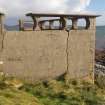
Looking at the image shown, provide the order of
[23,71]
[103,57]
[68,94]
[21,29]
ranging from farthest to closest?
[103,57], [21,29], [23,71], [68,94]

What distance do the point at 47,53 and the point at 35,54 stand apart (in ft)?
1.63

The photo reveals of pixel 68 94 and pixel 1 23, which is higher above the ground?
pixel 1 23

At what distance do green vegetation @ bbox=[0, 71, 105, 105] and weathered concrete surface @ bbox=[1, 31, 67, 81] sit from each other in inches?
17.6

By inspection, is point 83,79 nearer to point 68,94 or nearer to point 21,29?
point 68,94

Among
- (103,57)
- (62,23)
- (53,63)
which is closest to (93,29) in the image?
(62,23)

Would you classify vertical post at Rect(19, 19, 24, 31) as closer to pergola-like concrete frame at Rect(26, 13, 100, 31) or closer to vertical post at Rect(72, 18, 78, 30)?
pergola-like concrete frame at Rect(26, 13, 100, 31)

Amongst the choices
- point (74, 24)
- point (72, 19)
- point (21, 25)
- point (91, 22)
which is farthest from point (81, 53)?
Result: point (21, 25)

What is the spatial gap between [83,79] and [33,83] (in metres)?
2.21

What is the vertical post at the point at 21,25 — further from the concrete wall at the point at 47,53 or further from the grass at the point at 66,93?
the grass at the point at 66,93

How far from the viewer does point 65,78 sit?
13789 millimetres

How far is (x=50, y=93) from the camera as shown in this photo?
476 inches

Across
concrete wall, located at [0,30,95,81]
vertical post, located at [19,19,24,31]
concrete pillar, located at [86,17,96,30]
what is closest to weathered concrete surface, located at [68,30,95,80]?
concrete wall, located at [0,30,95,81]

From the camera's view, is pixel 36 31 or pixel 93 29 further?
pixel 93 29

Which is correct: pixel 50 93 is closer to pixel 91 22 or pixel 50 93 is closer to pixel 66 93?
pixel 66 93
